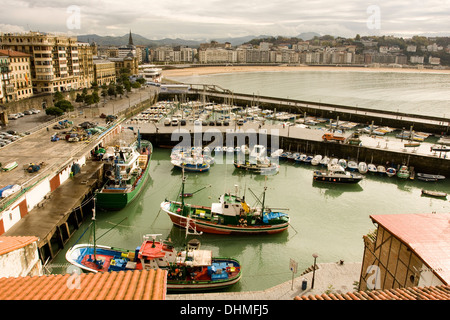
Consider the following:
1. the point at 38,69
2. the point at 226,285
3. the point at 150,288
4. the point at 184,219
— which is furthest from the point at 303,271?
the point at 38,69

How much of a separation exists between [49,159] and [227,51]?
4628 inches

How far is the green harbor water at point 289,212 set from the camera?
1248cm

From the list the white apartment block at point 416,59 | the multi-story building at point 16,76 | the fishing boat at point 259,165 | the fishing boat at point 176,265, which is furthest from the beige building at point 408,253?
the white apartment block at point 416,59

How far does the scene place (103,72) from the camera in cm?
5075

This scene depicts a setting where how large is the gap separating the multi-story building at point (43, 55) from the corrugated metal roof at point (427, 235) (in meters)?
36.4

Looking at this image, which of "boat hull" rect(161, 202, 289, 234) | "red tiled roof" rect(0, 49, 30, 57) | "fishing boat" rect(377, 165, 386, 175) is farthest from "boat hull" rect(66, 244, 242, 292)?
"red tiled roof" rect(0, 49, 30, 57)

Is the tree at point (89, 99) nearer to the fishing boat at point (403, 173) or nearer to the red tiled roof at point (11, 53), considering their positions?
the red tiled roof at point (11, 53)

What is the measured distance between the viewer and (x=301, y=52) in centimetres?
13562

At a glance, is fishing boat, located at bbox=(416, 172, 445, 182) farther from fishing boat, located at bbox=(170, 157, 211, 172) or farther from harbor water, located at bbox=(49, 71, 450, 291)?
fishing boat, located at bbox=(170, 157, 211, 172)

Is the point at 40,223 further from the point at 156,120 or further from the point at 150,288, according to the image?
the point at 156,120

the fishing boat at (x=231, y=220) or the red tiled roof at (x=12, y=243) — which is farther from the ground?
the red tiled roof at (x=12, y=243)

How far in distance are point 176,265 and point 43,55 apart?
107 feet

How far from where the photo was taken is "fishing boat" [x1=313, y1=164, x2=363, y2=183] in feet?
63.5

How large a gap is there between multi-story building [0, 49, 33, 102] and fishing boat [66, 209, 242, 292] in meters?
25.4
